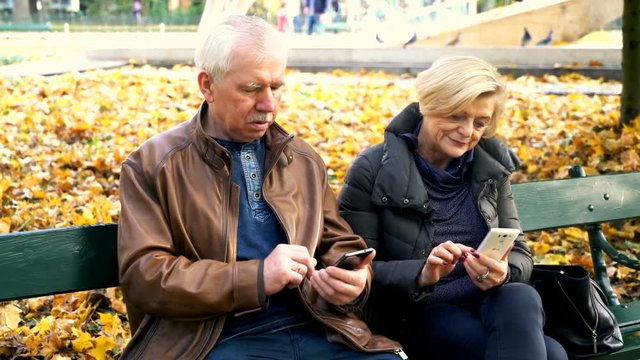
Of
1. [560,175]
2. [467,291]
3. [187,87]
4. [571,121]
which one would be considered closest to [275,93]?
[467,291]

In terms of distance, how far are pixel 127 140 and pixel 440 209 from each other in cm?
560

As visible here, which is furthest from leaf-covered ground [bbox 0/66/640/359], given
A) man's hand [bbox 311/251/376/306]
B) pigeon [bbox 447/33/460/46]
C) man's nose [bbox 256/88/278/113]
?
pigeon [bbox 447/33/460/46]

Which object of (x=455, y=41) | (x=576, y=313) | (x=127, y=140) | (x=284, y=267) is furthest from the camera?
(x=455, y=41)

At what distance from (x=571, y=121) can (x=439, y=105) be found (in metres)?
6.06

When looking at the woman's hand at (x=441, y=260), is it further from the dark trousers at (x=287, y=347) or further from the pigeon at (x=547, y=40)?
the pigeon at (x=547, y=40)

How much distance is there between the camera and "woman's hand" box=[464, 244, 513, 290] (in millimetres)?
2869

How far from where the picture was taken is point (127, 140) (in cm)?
834

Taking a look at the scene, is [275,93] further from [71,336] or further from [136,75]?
[136,75]

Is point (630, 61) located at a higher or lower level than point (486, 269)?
higher

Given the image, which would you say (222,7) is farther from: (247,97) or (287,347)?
(287,347)

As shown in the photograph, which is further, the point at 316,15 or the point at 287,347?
the point at 316,15

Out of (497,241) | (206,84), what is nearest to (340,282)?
(497,241)

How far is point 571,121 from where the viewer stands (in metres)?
8.83

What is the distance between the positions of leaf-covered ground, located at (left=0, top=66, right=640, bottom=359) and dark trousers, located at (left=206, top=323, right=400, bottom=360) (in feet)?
4.19
